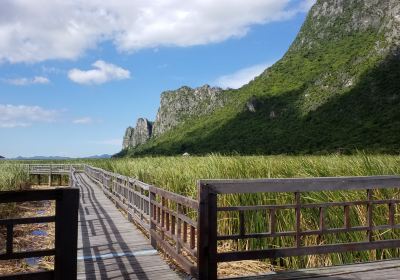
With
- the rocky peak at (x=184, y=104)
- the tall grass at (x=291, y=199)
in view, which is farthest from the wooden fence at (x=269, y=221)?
the rocky peak at (x=184, y=104)

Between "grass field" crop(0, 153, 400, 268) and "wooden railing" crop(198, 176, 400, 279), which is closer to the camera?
"wooden railing" crop(198, 176, 400, 279)

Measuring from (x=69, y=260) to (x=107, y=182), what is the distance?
15.6 metres

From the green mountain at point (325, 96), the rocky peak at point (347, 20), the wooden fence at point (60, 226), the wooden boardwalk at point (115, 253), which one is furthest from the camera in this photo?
the rocky peak at point (347, 20)

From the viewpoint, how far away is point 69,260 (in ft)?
13.0

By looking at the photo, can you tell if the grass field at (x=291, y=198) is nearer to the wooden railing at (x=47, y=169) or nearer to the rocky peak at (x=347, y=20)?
the wooden railing at (x=47, y=169)

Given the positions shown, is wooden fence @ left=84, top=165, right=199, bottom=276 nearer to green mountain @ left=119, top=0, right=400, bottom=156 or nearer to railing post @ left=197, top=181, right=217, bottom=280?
railing post @ left=197, top=181, right=217, bottom=280

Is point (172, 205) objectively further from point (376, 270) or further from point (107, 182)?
point (107, 182)

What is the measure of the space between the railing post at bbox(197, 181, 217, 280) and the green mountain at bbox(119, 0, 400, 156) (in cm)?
3996

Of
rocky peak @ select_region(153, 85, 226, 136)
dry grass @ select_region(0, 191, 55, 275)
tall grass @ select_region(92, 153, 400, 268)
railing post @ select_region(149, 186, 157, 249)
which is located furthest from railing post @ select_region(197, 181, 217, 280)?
rocky peak @ select_region(153, 85, 226, 136)

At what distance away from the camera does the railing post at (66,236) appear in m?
3.93

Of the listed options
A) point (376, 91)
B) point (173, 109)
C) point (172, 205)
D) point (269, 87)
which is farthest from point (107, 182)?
point (173, 109)

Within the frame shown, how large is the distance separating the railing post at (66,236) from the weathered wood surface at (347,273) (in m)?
2.07

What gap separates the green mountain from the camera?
204 ft

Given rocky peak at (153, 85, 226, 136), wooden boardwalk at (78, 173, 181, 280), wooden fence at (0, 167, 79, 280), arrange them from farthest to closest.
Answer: rocky peak at (153, 85, 226, 136), wooden boardwalk at (78, 173, 181, 280), wooden fence at (0, 167, 79, 280)
